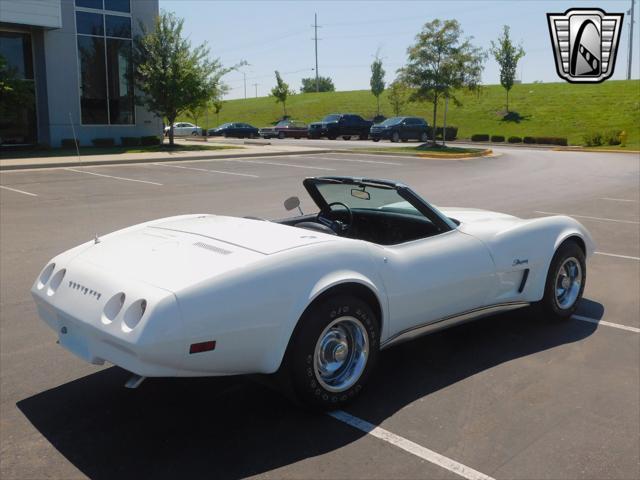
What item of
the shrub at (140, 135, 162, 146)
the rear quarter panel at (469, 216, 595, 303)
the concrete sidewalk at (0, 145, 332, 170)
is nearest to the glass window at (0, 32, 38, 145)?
the concrete sidewalk at (0, 145, 332, 170)

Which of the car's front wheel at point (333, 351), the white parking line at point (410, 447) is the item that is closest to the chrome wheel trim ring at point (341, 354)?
the car's front wheel at point (333, 351)

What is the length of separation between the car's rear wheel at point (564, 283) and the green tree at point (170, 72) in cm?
2547

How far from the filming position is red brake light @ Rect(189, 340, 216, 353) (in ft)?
10.4

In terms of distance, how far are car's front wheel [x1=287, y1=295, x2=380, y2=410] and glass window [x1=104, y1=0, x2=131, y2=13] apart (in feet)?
96.2

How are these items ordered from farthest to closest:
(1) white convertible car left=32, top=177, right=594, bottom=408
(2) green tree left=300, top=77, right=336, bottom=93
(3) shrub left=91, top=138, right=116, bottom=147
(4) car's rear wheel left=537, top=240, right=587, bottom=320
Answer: (2) green tree left=300, top=77, right=336, bottom=93, (3) shrub left=91, top=138, right=116, bottom=147, (4) car's rear wheel left=537, top=240, right=587, bottom=320, (1) white convertible car left=32, top=177, right=594, bottom=408

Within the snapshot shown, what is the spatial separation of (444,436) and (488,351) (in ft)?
4.65

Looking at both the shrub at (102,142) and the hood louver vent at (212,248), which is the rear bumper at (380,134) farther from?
the hood louver vent at (212,248)

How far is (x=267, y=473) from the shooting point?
312 centimetres

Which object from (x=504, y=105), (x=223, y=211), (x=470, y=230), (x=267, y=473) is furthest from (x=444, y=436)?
(x=504, y=105)

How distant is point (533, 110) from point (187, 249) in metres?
57.7

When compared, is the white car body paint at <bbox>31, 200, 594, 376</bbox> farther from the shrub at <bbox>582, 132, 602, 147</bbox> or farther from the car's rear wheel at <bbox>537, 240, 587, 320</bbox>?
the shrub at <bbox>582, 132, 602, 147</bbox>

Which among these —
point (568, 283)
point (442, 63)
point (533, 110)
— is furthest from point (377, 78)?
point (568, 283)

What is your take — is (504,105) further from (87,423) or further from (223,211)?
(87,423)

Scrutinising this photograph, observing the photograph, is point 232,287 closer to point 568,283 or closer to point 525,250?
point 525,250
